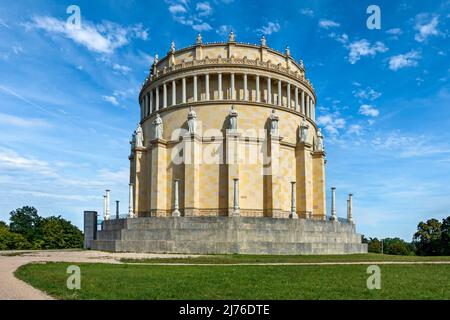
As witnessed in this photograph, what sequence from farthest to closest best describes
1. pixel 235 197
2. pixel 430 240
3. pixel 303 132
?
pixel 430 240 → pixel 303 132 → pixel 235 197

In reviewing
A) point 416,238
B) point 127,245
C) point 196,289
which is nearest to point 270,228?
point 127,245

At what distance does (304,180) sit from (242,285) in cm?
3367

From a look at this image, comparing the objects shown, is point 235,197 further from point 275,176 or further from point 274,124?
point 274,124

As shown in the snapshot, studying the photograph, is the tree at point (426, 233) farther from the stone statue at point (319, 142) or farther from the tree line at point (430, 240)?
the stone statue at point (319, 142)

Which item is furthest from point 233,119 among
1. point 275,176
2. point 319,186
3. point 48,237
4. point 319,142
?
point 48,237

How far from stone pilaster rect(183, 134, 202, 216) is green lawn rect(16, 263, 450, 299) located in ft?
75.6

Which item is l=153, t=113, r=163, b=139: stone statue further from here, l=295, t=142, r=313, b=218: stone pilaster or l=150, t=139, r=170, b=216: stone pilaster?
l=295, t=142, r=313, b=218: stone pilaster

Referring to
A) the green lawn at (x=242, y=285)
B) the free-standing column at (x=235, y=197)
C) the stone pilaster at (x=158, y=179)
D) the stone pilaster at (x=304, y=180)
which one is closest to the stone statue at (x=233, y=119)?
the free-standing column at (x=235, y=197)

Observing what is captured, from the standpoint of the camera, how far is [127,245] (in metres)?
34.7

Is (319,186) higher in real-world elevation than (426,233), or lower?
higher

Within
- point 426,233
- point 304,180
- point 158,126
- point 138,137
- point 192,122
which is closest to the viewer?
point 192,122

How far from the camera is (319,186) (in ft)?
164

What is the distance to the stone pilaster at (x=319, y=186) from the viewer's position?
49.3 metres

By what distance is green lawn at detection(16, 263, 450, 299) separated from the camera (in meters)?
12.1
